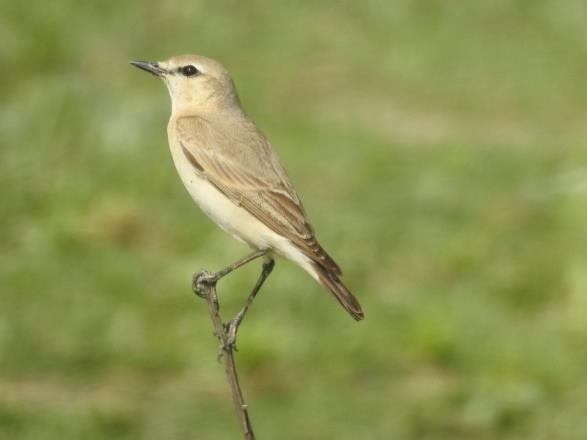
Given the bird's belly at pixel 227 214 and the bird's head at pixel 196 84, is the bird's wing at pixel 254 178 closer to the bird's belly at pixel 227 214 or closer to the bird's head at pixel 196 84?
the bird's belly at pixel 227 214

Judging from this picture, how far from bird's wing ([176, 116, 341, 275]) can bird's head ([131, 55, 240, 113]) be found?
0.34 metres

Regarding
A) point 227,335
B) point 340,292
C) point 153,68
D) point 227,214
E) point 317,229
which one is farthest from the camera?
point 317,229

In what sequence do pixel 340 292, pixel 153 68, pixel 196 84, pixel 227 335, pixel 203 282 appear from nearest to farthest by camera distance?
pixel 227 335 → pixel 203 282 → pixel 340 292 → pixel 153 68 → pixel 196 84

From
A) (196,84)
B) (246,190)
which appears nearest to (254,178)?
(246,190)

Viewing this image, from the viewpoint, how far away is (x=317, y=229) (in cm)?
1095

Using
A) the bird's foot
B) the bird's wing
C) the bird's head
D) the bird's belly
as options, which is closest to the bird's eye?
the bird's head

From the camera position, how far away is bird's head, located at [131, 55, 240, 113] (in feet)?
20.0

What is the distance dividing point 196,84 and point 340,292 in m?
1.47

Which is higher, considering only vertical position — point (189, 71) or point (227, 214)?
point (189, 71)

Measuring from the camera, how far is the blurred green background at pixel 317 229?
8617 millimetres

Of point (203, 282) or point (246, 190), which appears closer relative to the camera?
point (203, 282)

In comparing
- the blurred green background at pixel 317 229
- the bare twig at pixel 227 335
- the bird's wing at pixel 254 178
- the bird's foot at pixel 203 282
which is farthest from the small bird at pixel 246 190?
the blurred green background at pixel 317 229

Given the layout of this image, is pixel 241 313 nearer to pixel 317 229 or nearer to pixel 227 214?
pixel 227 214

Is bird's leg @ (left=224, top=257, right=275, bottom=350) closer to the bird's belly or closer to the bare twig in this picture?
the bare twig
